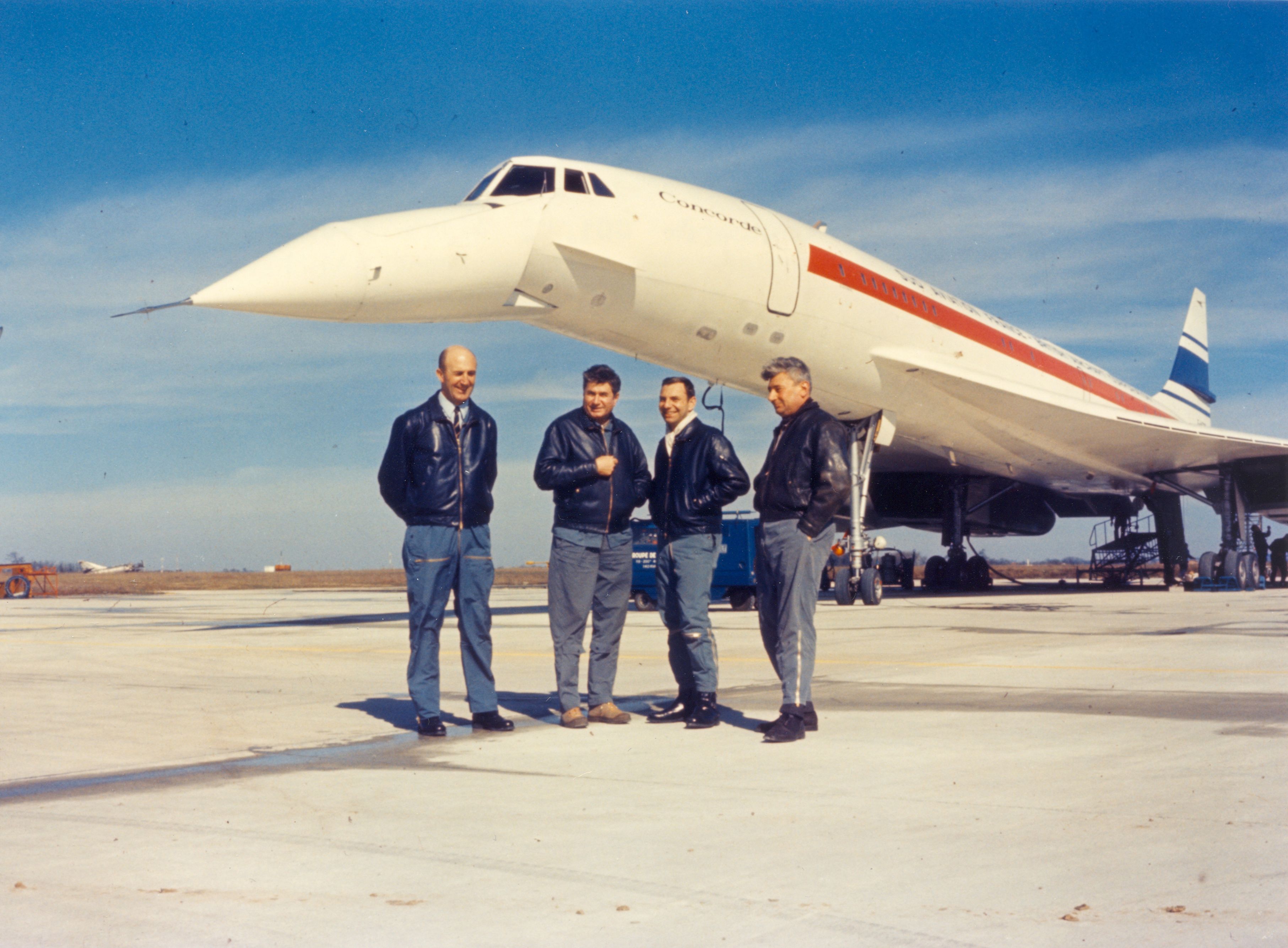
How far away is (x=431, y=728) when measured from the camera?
5.75m

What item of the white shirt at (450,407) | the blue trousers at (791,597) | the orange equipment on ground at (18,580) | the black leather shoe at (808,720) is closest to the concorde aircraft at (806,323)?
the white shirt at (450,407)

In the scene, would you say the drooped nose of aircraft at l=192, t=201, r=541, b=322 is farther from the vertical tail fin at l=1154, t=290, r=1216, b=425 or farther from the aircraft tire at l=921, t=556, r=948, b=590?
the vertical tail fin at l=1154, t=290, r=1216, b=425

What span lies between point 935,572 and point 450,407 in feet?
74.0

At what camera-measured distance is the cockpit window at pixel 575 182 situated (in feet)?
39.6

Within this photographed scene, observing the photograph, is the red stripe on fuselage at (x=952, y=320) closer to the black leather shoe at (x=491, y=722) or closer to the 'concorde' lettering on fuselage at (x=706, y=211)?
the 'concorde' lettering on fuselage at (x=706, y=211)

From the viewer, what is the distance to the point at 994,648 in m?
10.0

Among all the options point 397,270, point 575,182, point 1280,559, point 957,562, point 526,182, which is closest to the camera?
point 397,270

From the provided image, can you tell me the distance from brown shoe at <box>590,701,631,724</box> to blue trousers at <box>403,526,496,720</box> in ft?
1.80

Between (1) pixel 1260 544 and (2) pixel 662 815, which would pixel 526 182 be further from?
(1) pixel 1260 544

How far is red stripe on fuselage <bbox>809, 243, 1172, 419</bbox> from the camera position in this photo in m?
15.5

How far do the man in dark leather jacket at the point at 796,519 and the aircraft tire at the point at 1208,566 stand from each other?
20870mm

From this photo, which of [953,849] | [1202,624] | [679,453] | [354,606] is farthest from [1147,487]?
[953,849]

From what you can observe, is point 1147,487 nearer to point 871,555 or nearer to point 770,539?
point 871,555

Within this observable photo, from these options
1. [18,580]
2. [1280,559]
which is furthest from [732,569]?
[18,580]
